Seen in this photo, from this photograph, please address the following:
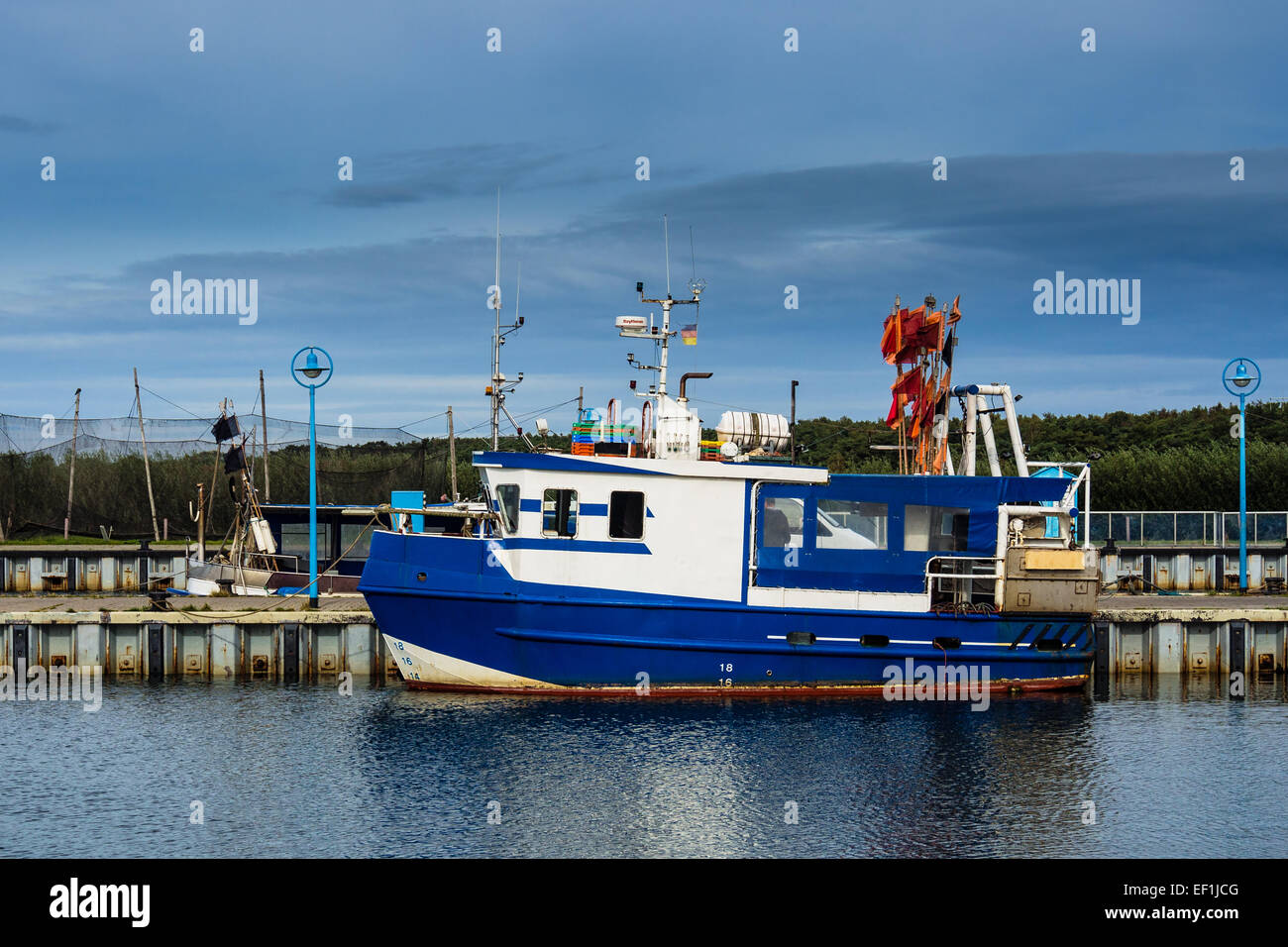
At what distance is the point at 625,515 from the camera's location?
2288 cm

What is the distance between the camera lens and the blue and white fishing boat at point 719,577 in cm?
2277

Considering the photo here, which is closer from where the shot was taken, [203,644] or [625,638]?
[625,638]

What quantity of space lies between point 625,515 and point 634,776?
19.7ft

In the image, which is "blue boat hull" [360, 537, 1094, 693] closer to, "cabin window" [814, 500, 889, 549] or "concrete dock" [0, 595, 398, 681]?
"cabin window" [814, 500, 889, 549]

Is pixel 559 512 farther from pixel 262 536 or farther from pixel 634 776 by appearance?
pixel 262 536

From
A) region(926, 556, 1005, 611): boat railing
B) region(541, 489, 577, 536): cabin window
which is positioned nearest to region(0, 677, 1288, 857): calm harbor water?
region(926, 556, 1005, 611): boat railing

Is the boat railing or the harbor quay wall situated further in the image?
the harbor quay wall

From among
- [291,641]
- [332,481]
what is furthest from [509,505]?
[332,481]

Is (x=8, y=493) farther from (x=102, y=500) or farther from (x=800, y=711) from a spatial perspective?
(x=800, y=711)

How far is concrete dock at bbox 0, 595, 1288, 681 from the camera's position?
2536 centimetres

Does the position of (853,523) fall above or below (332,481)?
below

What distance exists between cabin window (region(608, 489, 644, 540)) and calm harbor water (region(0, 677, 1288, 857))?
3155mm
